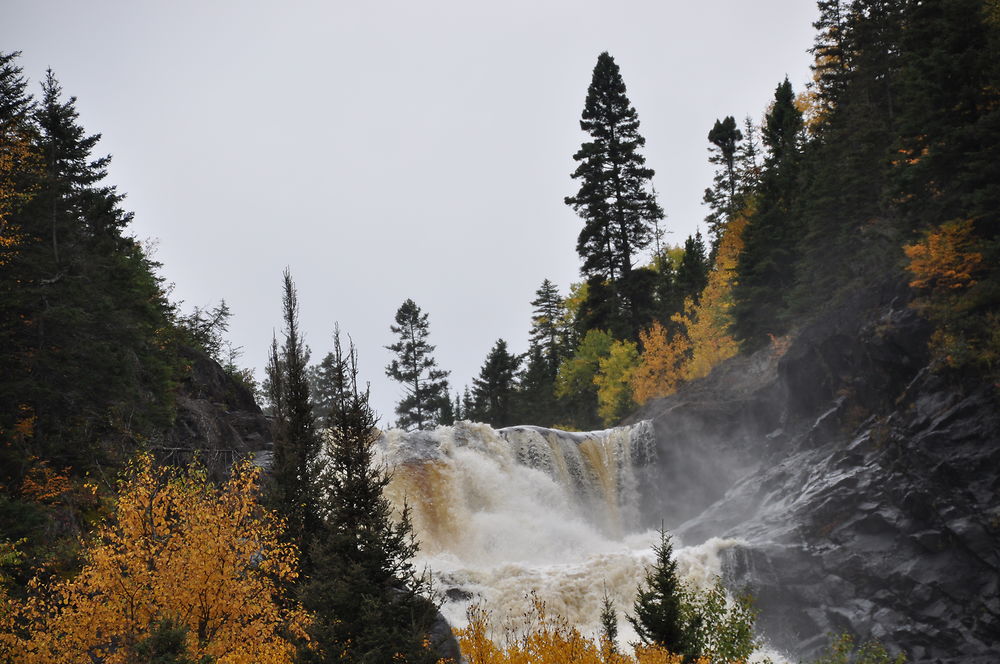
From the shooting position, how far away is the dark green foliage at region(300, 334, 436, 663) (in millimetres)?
12000

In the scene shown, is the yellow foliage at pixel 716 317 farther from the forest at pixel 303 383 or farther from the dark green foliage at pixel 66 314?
the dark green foliage at pixel 66 314

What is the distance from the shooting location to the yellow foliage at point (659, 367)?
45.9 meters

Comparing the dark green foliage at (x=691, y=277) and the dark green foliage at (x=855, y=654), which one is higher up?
the dark green foliage at (x=691, y=277)

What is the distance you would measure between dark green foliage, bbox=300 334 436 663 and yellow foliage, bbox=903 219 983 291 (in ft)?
69.7

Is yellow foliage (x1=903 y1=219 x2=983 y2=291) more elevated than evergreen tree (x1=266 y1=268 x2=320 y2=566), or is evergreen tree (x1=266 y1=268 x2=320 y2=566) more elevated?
yellow foliage (x1=903 y1=219 x2=983 y2=291)

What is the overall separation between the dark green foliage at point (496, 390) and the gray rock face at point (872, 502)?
29.8m

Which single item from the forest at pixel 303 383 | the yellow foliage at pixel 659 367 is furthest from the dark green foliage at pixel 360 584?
the yellow foliage at pixel 659 367

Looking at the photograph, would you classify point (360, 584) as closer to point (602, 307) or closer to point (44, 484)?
point (44, 484)

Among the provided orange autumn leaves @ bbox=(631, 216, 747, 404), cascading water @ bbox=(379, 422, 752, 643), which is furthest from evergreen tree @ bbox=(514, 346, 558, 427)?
cascading water @ bbox=(379, 422, 752, 643)

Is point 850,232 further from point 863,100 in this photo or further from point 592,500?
point 592,500

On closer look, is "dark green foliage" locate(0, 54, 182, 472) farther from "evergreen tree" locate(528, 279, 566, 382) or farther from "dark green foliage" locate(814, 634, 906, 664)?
"evergreen tree" locate(528, 279, 566, 382)

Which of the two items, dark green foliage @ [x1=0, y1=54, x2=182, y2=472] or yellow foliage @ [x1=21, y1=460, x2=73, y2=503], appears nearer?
yellow foliage @ [x1=21, y1=460, x2=73, y2=503]

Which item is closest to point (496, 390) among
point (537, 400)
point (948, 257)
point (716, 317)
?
point (537, 400)

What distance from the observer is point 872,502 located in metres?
23.5
